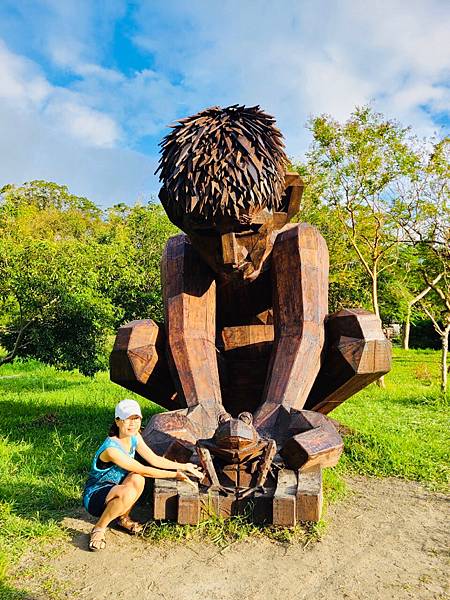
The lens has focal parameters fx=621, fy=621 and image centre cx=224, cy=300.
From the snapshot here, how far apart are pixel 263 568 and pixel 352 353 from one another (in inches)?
70.8

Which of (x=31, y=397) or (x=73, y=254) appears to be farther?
(x=31, y=397)

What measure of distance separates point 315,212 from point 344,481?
9751 millimetres

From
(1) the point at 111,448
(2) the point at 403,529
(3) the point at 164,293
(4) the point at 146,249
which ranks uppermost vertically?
(4) the point at 146,249

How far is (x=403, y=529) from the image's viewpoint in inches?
138

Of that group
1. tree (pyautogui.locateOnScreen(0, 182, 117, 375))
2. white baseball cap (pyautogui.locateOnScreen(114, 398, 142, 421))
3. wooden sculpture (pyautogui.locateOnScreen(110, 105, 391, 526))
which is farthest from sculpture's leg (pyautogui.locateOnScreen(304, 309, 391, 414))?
tree (pyautogui.locateOnScreen(0, 182, 117, 375))

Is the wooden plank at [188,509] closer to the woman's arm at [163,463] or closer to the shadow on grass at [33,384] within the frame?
the woman's arm at [163,463]

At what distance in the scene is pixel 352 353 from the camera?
4.27 meters

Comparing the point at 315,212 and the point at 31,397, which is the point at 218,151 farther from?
the point at 315,212

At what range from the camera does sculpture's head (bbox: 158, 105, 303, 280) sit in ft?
12.0

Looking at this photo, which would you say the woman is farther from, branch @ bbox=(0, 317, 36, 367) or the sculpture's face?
branch @ bbox=(0, 317, 36, 367)

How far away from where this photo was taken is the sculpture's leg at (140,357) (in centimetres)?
445

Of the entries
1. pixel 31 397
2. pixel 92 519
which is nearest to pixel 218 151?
pixel 92 519

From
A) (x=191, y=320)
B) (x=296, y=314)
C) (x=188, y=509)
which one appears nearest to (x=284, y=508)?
(x=188, y=509)

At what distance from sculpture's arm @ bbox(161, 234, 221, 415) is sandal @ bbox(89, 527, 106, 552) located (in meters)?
1.05
